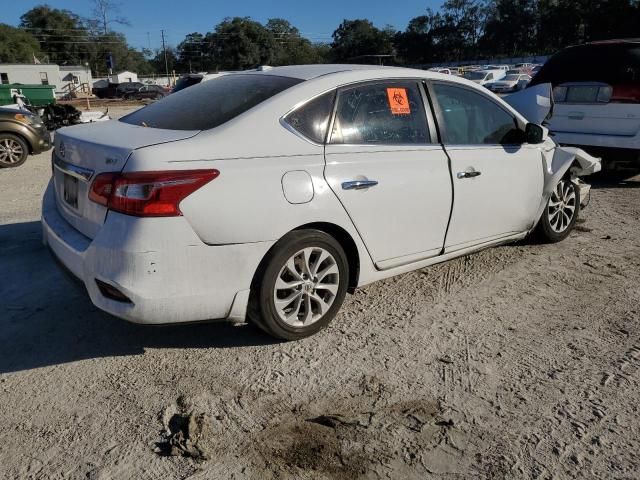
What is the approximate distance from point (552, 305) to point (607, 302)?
41 centimetres

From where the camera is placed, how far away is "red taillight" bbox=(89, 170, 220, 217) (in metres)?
2.70

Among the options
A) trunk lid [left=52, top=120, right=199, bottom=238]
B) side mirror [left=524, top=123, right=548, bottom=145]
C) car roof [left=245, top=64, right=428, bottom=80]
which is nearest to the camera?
trunk lid [left=52, top=120, right=199, bottom=238]

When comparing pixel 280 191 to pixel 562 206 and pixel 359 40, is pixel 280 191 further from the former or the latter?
pixel 359 40

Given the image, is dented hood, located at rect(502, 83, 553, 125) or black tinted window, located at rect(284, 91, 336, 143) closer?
black tinted window, located at rect(284, 91, 336, 143)

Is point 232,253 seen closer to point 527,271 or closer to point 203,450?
point 203,450

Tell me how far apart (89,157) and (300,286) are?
53.5 inches

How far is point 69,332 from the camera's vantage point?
3.53m

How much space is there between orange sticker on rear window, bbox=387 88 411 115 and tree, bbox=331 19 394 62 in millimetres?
104296

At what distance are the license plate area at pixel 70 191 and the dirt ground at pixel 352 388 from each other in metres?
0.51

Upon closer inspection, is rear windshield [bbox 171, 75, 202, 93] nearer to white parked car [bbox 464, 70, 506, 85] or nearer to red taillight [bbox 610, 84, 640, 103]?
red taillight [bbox 610, 84, 640, 103]

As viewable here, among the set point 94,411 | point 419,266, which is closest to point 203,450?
point 94,411

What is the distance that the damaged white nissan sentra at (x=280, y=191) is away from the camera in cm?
276

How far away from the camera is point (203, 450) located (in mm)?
2445

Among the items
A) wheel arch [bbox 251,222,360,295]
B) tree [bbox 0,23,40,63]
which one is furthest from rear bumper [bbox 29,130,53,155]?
tree [bbox 0,23,40,63]
